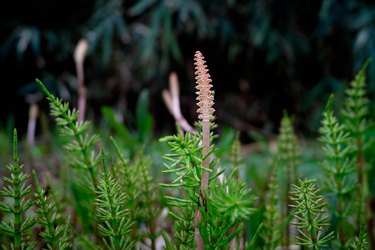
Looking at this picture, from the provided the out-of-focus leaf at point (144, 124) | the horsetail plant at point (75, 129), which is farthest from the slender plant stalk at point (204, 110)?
the out-of-focus leaf at point (144, 124)

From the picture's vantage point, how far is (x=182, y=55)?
7.17 ft

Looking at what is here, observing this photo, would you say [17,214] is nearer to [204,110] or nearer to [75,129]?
[75,129]

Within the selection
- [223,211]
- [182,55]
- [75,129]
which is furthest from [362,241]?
[182,55]

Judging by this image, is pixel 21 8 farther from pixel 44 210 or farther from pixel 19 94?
pixel 44 210

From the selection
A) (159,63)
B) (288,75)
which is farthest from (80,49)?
(288,75)

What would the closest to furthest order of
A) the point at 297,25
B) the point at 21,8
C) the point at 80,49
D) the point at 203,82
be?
1. the point at 203,82
2. the point at 80,49
3. the point at 297,25
4. the point at 21,8

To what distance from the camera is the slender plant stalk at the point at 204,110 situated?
288 mm

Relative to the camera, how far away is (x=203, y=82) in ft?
0.95

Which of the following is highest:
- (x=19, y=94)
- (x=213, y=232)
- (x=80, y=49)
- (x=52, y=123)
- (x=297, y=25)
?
(x=297, y=25)

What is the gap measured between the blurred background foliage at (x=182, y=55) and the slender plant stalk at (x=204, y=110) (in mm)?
1666

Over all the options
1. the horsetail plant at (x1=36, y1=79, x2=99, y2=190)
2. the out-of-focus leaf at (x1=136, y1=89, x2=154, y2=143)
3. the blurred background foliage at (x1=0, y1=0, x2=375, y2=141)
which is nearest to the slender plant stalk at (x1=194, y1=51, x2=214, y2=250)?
the horsetail plant at (x1=36, y1=79, x2=99, y2=190)

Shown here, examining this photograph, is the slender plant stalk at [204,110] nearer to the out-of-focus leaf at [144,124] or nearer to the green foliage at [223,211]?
the green foliage at [223,211]

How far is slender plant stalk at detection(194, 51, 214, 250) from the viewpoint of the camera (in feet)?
0.95

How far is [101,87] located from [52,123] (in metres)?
0.40
